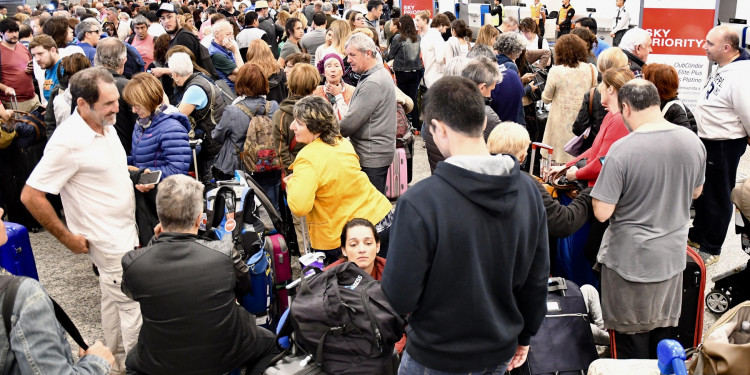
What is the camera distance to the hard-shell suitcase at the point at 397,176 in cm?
576

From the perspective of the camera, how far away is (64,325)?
7.68ft

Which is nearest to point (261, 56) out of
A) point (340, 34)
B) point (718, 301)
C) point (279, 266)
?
point (340, 34)

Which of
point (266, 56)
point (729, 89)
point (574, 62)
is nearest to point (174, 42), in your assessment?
point (266, 56)

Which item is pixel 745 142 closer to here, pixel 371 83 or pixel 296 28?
pixel 371 83

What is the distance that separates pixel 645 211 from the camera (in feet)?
10.2

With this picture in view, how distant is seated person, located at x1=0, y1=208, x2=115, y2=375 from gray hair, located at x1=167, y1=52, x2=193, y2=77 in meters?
3.36

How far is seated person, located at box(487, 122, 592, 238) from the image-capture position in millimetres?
3281

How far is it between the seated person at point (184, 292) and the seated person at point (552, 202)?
1.46m

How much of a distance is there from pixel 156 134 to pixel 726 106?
13.0 feet

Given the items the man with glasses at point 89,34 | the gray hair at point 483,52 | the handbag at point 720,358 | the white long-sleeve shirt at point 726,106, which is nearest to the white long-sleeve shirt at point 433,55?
the gray hair at point 483,52

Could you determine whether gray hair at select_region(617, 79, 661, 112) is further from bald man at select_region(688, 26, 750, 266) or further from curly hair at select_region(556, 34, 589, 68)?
curly hair at select_region(556, 34, 589, 68)

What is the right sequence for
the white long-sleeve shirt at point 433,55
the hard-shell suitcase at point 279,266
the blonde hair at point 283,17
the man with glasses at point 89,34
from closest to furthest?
the hard-shell suitcase at point 279,266
the man with glasses at point 89,34
the white long-sleeve shirt at point 433,55
the blonde hair at point 283,17

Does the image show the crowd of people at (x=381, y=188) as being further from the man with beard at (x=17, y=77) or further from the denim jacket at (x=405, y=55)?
the denim jacket at (x=405, y=55)

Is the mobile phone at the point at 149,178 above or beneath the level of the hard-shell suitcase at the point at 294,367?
above
